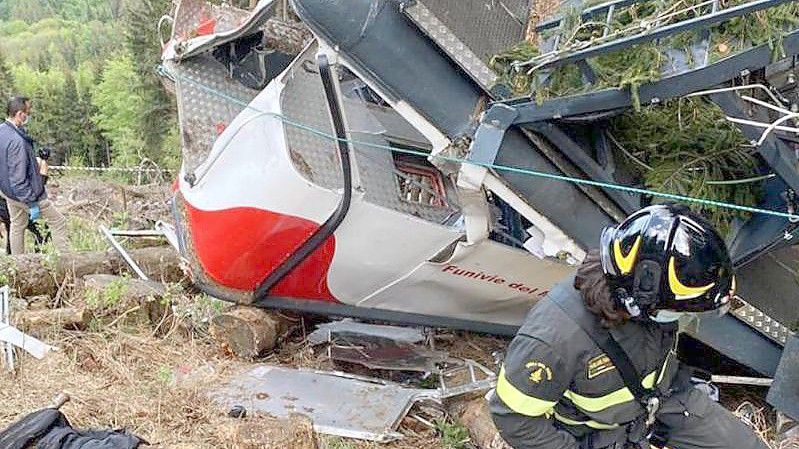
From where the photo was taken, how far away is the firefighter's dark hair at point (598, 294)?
221 centimetres

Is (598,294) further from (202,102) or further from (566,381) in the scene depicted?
(202,102)

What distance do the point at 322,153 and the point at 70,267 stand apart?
239 centimetres

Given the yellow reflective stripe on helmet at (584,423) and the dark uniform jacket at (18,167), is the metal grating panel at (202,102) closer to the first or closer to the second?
the dark uniform jacket at (18,167)

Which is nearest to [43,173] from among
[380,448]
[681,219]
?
[380,448]

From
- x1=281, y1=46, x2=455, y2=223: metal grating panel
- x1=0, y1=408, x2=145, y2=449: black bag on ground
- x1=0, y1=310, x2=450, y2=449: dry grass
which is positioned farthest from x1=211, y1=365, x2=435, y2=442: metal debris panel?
x1=281, y1=46, x2=455, y2=223: metal grating panel

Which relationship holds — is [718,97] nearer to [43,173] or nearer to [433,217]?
[433,217]

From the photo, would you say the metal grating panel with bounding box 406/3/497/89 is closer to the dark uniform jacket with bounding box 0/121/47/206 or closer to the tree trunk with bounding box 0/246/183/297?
the tree trunk with bounding box 0/246/183/297

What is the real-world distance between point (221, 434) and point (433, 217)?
1574 millimetres

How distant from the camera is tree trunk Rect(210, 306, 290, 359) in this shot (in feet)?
15.5

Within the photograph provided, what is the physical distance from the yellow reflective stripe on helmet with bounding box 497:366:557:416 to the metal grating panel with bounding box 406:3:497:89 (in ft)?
5.05

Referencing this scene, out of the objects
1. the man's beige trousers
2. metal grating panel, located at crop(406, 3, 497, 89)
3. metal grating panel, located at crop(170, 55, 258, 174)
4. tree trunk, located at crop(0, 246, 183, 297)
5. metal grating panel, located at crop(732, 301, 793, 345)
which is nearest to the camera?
metal grating panel, located at crop(406, 3, 497, 89)

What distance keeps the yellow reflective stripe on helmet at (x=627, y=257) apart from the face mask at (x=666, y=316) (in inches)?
5.5

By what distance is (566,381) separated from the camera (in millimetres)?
2248

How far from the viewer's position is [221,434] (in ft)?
11.9
